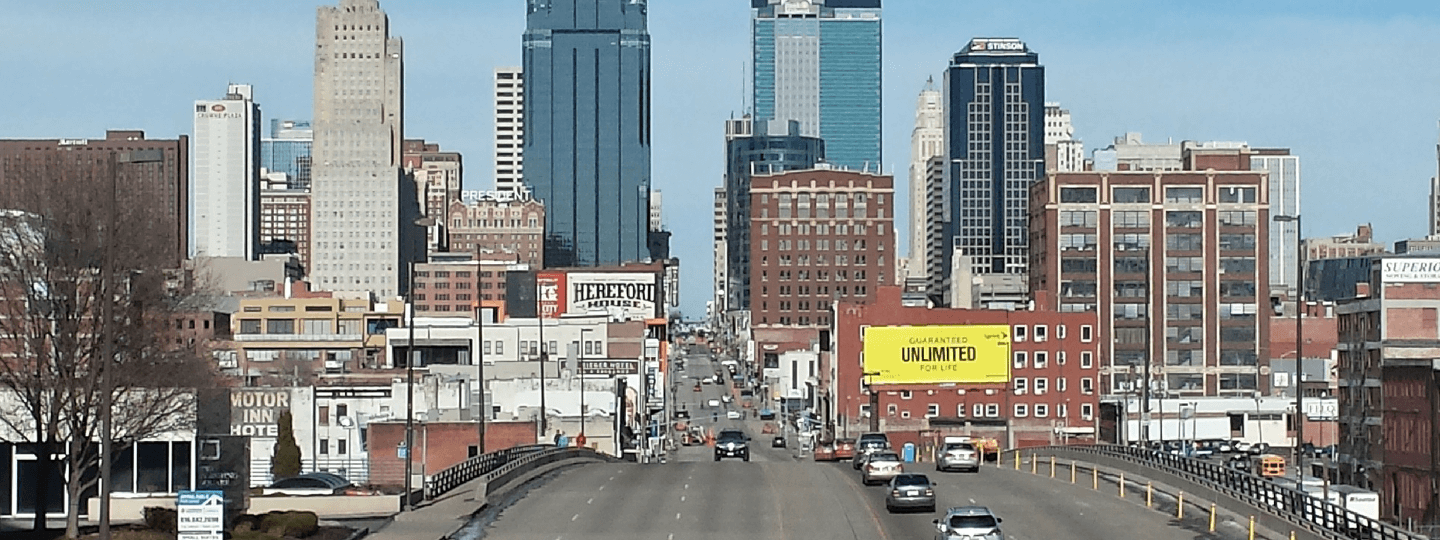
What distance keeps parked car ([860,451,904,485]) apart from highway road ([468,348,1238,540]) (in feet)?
1.92

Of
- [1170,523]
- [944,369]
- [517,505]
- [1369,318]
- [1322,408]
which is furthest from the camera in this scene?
[944,369]

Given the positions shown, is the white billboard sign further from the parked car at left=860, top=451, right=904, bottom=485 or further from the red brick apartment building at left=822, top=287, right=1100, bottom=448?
the red brick apartment building at left=822, top=287, right=1100, bottom=448

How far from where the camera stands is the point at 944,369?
174000 mm

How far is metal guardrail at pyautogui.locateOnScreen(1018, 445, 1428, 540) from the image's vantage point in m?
47.8

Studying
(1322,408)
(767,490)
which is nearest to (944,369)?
(1322,408)

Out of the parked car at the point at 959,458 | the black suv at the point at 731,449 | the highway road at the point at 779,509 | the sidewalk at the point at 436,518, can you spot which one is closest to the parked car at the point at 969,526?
the highway road at the point at 779,509

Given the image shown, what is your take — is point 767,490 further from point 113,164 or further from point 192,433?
point 113,164

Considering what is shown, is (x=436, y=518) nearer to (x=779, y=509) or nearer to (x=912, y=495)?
(x=779, y=509)

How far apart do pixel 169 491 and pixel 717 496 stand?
59.6 feet

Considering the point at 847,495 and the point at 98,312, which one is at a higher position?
the point at 98,312

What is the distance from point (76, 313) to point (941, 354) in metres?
119

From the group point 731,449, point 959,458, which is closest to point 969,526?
point 959,458

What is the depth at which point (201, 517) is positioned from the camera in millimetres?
43531

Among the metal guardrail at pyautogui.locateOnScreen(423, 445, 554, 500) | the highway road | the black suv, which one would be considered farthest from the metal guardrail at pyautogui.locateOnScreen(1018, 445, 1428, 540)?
the black suv
